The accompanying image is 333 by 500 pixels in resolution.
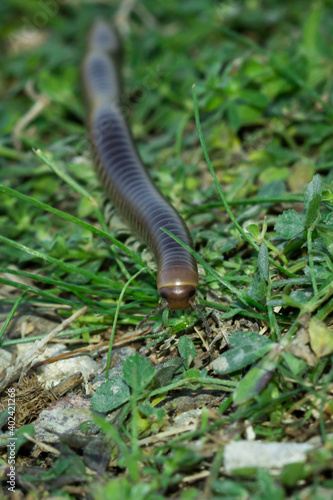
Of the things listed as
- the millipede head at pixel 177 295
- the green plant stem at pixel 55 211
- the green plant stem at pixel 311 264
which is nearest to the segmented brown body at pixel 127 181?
the millipede head at pixel 177 295

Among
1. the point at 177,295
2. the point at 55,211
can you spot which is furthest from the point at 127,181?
the point at 177,295

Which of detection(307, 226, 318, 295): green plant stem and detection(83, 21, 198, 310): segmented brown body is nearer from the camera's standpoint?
detection(307, 226, 318, 295): green plant stem

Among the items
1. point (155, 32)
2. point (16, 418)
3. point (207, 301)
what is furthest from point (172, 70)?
point (16, 418)

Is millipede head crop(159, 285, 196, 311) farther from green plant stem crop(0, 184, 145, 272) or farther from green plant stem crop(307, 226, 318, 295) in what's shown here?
green plant stem crop(307, 226, 318, 295)

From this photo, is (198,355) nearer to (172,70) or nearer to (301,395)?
(301,395)

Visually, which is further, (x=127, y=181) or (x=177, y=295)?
(x=127, y=181)

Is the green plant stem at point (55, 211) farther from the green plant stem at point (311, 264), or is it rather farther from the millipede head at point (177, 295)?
the green plant stem at point (311, 264)

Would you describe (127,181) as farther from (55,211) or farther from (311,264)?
(311,264)

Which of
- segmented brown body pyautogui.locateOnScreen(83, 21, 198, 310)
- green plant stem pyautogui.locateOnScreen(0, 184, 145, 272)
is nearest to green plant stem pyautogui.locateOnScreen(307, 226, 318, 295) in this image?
segmented brown body pyautogui.locateOnScreen(83, 21, 198, 310)

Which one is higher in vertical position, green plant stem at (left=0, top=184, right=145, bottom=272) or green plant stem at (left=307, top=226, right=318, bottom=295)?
green plant stem at (left=0, top=184, right=145, bottom=272)
